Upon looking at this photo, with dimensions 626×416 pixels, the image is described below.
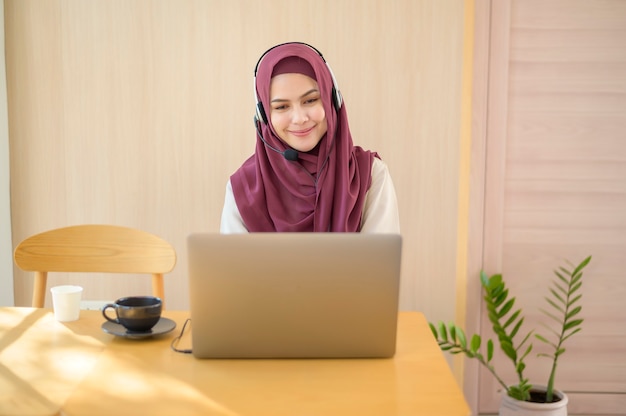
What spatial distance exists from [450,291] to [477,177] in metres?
0.49

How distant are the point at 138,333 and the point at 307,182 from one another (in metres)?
0.75

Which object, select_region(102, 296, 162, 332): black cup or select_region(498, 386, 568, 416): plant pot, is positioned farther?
select_region(498, 386, 568, 416): plant pot

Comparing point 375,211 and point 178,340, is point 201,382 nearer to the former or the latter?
point 178,340

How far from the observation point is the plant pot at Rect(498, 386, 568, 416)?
7.28 feet

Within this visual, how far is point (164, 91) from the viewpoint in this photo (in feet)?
8.39

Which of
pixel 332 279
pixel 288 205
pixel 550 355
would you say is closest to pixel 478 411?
pixel 550 355

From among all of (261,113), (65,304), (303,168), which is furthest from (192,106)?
(65,304)

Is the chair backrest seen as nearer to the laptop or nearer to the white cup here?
the white cup

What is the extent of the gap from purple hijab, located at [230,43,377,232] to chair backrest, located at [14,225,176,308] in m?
0.29

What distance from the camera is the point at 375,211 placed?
6.14 feet

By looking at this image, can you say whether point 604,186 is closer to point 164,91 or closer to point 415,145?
point 415,145

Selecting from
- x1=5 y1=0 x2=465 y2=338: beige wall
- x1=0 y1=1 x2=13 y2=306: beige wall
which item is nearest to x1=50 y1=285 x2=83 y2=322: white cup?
x1=5 y1=0 x2=465 y2=338: beige wall

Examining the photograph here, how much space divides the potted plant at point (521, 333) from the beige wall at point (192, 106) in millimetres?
207

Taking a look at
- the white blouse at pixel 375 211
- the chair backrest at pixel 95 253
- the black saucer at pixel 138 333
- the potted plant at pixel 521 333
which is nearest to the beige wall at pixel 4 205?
the chair backrest at pixel 95 253
